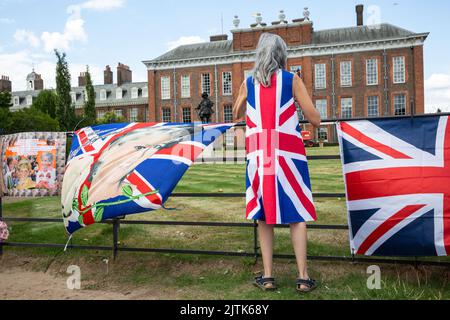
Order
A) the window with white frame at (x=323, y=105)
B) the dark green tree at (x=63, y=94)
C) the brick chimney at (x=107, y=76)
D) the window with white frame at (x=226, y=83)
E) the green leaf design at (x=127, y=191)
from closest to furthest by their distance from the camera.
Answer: the green leaf design at (x=127, y=191), the dark green tree at (x=63, y=94), the window with white frame at (x=323, y=105), the window with white frame at (x=226, y=83), the brick chimney at (x=107, y=76)

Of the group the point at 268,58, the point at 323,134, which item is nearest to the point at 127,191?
the point at 268,58

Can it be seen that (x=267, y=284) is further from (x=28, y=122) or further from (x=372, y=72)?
(x=372, y=72)

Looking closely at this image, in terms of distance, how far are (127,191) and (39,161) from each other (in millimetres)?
1760

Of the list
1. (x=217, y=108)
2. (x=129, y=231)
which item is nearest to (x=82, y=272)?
(x=129, y=231)

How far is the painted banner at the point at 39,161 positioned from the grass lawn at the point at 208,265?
75 cm

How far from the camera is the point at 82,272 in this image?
425cm

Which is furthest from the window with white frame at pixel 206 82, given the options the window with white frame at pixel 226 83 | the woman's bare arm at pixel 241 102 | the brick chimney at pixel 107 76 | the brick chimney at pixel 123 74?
the woman's bare arm at pixel 241 102

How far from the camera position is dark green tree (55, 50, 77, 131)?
3769cm

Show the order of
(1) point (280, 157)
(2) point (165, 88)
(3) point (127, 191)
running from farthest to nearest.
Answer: (2) point (165, 88)
(3) point (127, 191)
(1) point (280, 157)

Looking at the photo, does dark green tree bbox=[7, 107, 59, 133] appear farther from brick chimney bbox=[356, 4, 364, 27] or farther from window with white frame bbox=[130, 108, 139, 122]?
brick chimney bbox=[356, 4, 364, 27]

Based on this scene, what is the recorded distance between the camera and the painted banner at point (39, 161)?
4.80 metres

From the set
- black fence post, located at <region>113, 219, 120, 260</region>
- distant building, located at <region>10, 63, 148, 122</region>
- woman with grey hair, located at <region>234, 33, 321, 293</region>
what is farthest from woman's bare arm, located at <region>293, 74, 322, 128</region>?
distant building, located at <region>10, 63, 148, 122</region>

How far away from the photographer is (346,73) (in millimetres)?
39750

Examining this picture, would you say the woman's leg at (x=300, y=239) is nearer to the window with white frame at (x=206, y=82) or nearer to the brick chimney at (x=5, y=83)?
the window with white frame at (x=206, y=82)
